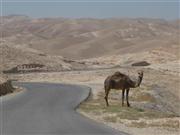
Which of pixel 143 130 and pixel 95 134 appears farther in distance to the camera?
pixel 143 130

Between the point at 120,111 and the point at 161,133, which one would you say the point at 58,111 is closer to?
the point at 120,111

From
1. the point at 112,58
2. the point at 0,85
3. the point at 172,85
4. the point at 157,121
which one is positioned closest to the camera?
the point at 157,121

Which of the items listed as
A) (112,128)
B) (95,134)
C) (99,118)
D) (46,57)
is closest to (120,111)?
(99,118)

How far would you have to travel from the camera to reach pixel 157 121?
2309cm

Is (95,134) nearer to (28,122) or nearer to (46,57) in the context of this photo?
(28,122)

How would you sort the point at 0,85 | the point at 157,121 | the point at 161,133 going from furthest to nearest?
the point at 0,85 < the point at 157,121 < the point at 161,133

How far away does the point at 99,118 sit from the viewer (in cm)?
2438

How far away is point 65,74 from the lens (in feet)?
271

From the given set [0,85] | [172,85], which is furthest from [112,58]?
[0,85]

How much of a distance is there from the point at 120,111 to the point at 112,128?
7019 millimetres

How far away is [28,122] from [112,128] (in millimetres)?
3152

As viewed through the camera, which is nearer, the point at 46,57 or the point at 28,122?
the point at 28,122

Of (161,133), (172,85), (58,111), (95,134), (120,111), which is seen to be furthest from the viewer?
(172,85)

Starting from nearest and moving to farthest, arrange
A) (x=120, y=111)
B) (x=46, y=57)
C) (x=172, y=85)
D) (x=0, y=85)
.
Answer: (x=120, y=111) < (x=0, y=85) < (x=172, y=85) < (x=46, y=57)
